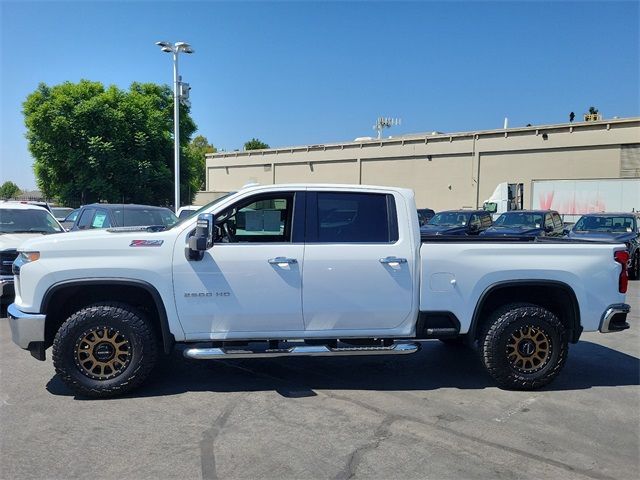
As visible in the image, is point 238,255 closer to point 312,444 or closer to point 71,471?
point 312,444

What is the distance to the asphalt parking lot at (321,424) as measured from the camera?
12.4ft

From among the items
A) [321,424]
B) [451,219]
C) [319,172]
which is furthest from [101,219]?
[319,172]

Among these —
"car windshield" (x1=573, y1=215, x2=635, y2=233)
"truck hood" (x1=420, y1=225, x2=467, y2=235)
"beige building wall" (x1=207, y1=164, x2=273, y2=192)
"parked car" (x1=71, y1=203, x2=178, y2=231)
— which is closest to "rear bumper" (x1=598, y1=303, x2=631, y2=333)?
"parked car" (x1=71, y1=203, x2=178, y2=231)

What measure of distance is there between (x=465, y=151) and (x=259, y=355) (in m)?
36.0

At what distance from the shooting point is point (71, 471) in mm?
3666

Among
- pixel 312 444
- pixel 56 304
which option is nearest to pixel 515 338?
pixel 312 444

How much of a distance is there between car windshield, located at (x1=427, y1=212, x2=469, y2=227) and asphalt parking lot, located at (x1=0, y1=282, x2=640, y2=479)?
1276cm

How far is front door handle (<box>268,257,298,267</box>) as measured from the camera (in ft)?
16.5

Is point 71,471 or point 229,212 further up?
point 229,212

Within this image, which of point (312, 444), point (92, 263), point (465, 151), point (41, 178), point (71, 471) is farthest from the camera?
point (465, 151)

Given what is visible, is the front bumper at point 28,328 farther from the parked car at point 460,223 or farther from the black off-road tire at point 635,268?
the parked car at point 460,223

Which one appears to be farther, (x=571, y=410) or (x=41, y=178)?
(x=41, y=178)

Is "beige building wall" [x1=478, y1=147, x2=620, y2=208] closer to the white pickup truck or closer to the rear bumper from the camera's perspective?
the rear bumper

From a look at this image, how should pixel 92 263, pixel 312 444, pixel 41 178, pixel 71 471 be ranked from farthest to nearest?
pixel 41 178
pixel 92 263
pixel 312 444
pixel 71 471
